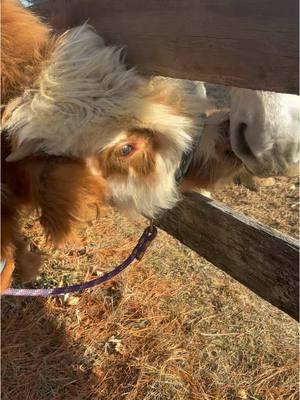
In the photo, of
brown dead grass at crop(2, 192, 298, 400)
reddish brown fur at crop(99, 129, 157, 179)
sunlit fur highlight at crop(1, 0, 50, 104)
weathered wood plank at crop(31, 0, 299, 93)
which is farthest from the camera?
brown dead grass at crop(2, 192, 298, 400)

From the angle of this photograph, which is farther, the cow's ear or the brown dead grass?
the brown dead grass

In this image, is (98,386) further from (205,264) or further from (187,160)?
(187,160)

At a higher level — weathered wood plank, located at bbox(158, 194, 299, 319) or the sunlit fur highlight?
the sunlit fur highlight

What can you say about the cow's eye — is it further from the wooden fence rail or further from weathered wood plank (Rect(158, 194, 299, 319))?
weathered wood plank (Rect(158, 194, 299, 319))

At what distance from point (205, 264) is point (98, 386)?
3.76 ft

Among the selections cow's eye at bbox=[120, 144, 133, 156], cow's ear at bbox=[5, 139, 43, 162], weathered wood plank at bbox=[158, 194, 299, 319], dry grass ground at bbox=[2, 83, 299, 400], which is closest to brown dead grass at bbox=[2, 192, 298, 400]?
dry grass ground at bbox=[2, 83, 299, 400]

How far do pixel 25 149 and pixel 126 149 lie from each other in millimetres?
354

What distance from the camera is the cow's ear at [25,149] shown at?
1.48 meters

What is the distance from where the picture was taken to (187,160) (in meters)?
1.93

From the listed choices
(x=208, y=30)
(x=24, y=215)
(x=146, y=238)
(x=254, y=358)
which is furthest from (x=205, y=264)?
(x=208, y=30)

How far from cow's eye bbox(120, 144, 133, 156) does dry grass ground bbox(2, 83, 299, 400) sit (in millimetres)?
628

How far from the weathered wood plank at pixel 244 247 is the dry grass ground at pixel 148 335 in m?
0.44

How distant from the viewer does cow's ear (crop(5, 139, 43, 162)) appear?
1.48m

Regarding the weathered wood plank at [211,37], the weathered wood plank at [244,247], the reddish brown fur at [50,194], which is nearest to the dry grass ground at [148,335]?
the weathered wood plank at [244,247]
